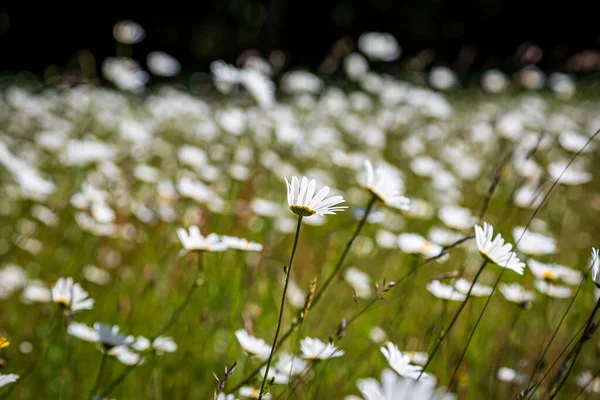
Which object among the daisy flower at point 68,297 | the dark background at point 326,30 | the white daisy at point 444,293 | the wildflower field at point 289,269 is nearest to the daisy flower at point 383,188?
the wildflower field at point 289,269

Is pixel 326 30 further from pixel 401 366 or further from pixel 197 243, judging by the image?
pixel 401 366

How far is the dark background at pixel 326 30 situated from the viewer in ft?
25.9

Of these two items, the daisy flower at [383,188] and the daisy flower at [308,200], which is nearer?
the daisy flower at [308,200]

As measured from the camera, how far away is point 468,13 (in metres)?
9.73

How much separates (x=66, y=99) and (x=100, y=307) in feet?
9.18

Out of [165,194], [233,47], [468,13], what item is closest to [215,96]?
[233,47]

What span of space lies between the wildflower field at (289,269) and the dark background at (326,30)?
4.98 metres

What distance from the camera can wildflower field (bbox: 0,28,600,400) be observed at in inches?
37.8

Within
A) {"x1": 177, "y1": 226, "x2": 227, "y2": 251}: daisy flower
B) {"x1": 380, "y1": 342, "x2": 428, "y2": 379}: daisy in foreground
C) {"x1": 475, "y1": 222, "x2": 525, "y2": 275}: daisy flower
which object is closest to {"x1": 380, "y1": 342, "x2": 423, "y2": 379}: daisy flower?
{"x1": 380, "y1": 342, "x2": 428, "y2": 379}: daisy in foreground

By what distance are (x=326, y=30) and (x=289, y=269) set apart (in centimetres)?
930

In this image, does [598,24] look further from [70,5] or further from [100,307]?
[100,307]

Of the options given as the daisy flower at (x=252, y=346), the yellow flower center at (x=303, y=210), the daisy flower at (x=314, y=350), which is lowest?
the daisy flower at (x=252, y=346)

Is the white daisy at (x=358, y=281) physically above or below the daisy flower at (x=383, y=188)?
below

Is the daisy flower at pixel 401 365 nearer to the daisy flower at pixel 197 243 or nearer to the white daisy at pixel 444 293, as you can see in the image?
the white daisy at pixel 444 293
